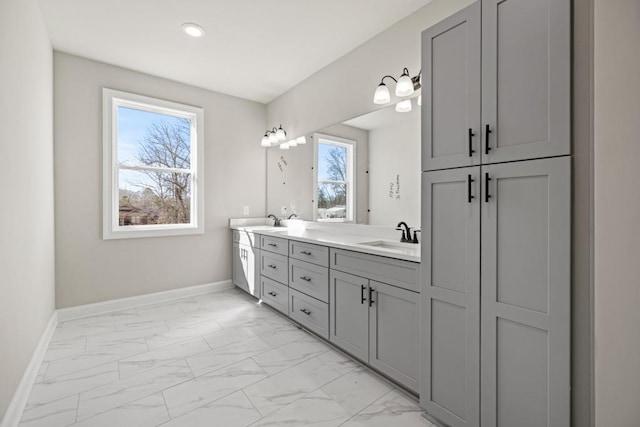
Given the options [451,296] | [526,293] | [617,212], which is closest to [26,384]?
[451,296]

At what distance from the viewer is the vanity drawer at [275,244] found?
3.07m

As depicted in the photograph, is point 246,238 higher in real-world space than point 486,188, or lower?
lower

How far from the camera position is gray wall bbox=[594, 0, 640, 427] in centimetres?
118

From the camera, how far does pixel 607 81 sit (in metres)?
1.21

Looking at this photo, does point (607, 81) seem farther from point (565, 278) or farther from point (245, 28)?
point (245, 28)

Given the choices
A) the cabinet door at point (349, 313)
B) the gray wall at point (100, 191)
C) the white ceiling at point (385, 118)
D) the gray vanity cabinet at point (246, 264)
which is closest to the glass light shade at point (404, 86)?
the white ceiling at point (385, 118)

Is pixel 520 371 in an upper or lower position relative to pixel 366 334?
upper

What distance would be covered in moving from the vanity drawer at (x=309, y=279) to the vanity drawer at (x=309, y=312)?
57 millimetres

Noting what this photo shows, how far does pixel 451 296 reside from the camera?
1575mm

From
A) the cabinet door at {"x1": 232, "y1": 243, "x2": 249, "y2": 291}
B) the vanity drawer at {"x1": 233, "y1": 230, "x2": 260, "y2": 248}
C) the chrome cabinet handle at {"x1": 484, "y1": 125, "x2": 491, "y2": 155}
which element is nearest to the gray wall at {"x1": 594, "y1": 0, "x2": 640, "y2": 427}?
the chrome cabinet handle at {"x1": 484, "y1": 125, "x2": 491, "y2": 155}

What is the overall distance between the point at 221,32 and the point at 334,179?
69.7 inches

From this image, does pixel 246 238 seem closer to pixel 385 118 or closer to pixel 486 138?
pixel 385 118

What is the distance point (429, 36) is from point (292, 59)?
202 centimetres

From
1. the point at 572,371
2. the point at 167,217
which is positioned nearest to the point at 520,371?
the point at 572,371
